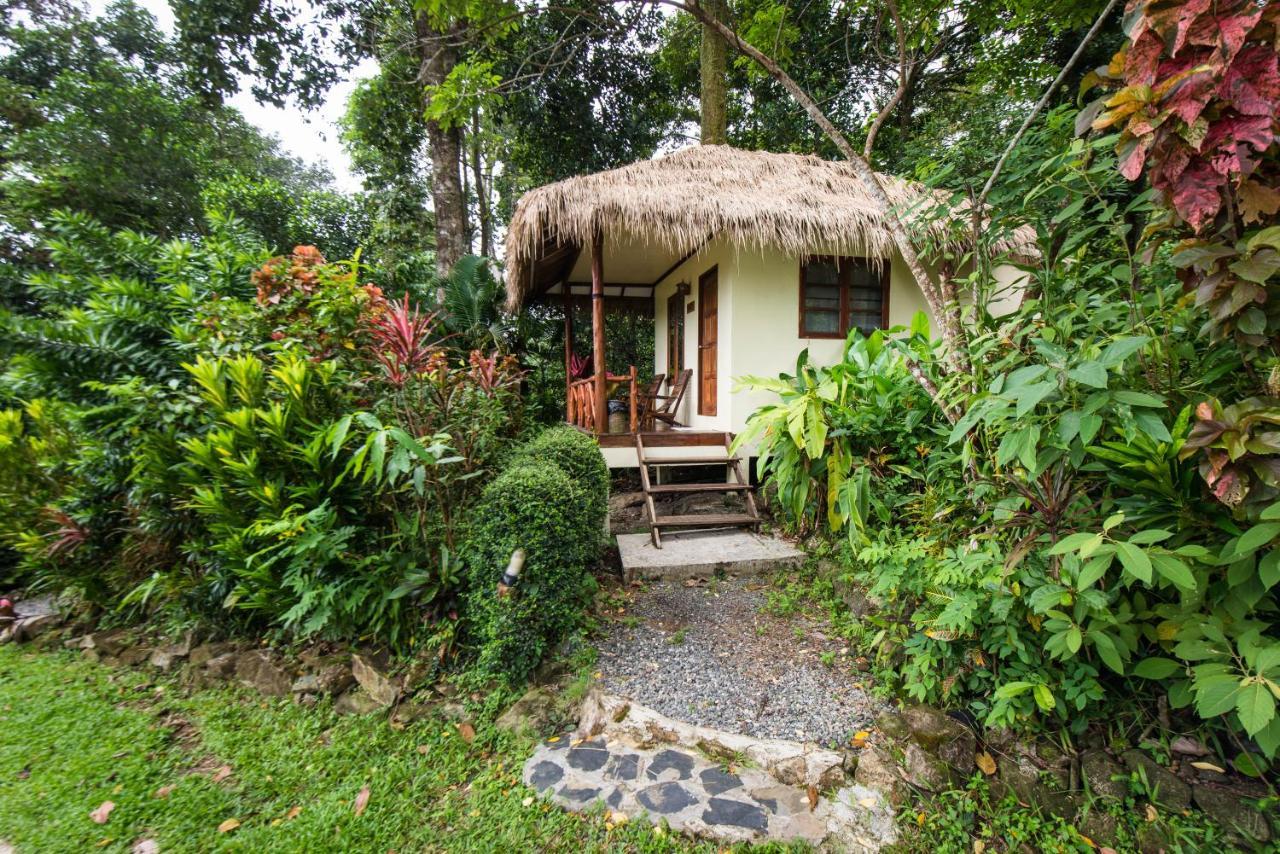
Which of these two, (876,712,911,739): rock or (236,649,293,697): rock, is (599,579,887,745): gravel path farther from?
(236,649,293,697): rock

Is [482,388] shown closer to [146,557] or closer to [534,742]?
[534,742]

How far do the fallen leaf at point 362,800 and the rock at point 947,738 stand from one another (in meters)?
2.28

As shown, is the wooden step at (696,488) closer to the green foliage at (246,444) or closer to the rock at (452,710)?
the green foliage at (246,444)

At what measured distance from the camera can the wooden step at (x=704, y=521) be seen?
447cm

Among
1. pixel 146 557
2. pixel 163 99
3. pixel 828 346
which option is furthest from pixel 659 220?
pixel 163 99

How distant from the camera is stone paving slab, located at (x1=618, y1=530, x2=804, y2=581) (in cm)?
379

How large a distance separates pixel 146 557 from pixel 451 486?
2.33 m

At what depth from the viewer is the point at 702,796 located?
1996 millimetres

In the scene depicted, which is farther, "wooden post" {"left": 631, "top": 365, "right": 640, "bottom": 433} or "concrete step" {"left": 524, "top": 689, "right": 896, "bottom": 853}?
"wooden post" {"left": 631, "top": 365, "right": 640, "bottom": 433}

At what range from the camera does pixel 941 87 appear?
1023cm

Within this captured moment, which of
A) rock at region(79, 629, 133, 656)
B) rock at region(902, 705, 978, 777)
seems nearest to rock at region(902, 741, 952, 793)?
rock at region(902, 705, 978, 777)

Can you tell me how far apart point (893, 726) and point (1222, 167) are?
7.07 ft

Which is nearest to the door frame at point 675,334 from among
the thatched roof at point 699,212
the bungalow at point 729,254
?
the bungalow at point 729,254

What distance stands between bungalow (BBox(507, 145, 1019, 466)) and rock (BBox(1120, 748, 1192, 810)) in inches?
141
